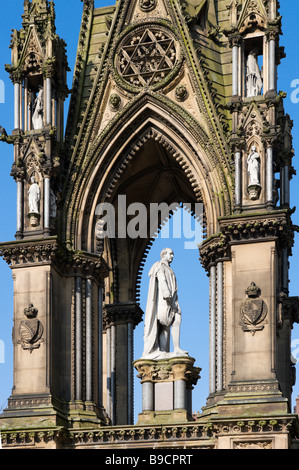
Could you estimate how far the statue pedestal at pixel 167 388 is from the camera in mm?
35281

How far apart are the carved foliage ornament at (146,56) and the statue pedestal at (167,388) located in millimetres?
6134

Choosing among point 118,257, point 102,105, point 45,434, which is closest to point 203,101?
point 102,105

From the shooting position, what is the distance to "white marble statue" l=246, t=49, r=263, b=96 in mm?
36688

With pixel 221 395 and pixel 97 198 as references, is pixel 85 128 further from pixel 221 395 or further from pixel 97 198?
pixel 221 395

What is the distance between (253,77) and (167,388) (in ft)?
21.7

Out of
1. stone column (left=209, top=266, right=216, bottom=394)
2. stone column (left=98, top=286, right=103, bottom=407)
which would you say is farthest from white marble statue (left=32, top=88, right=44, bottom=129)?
stone column (left=209, top=266, right=216, bottom=394)

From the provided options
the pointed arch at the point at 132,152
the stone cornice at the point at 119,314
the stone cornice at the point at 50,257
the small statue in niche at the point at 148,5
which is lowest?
the stone cornice at the point at 119,314

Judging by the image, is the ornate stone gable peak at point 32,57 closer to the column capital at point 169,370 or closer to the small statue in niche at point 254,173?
the small statue in niche at point 254,173

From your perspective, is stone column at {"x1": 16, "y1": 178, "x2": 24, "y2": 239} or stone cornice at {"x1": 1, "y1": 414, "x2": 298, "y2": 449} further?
stone column at {"x1": 16, "y1": 178, "x2": 24, "y2": 239}

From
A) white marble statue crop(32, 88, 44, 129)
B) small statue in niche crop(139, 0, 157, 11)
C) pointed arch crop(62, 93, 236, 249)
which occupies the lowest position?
pointed arch crop(62, 93, 236, 249)

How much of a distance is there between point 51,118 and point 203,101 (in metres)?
3.19

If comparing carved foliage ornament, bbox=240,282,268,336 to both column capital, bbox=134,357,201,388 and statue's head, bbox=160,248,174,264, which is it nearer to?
column capital, bbox=134,357,201,388

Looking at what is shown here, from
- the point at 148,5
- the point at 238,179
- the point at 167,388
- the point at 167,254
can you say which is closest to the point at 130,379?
the point at 167,254

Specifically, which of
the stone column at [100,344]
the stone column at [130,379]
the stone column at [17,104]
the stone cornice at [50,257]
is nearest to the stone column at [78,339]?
the stone cornice at [50,257]
